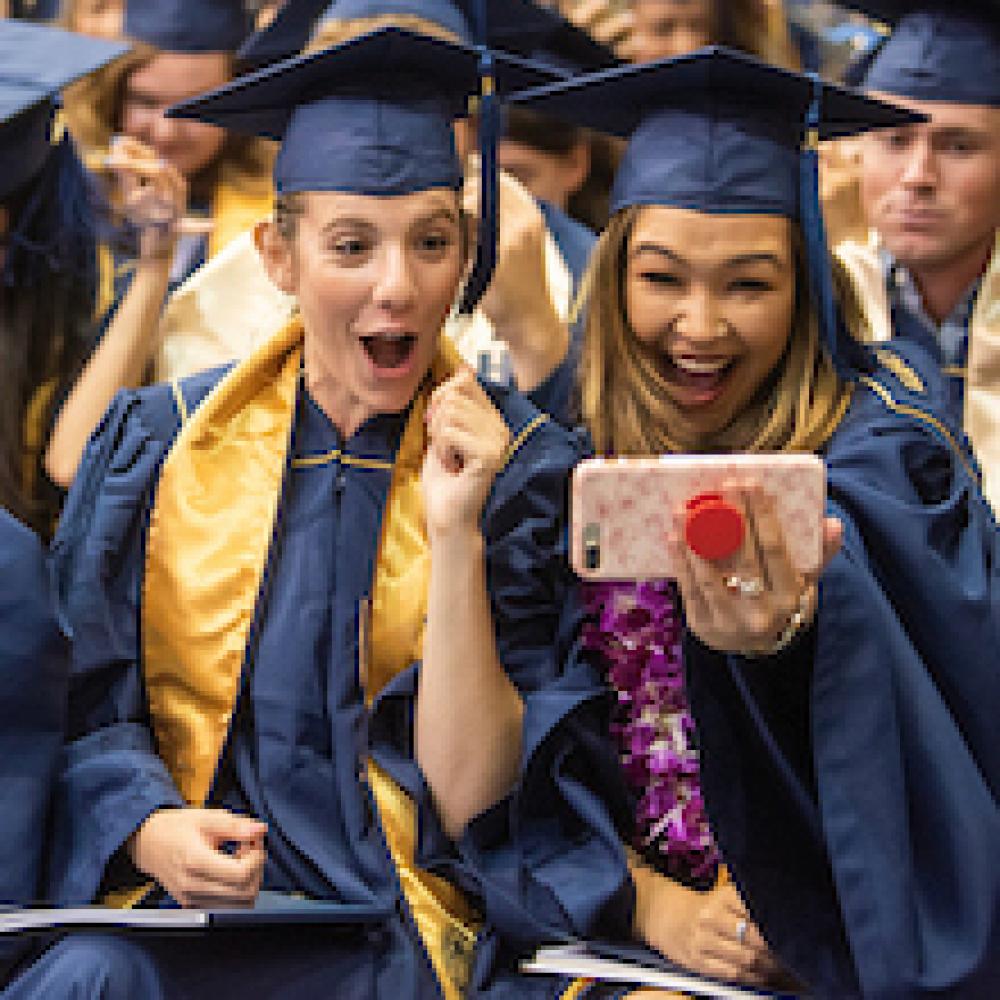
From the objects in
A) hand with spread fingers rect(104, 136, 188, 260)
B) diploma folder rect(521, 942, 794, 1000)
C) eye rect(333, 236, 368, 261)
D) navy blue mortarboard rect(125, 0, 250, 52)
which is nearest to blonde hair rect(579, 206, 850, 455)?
eye rect(333, 236, 368, 261)

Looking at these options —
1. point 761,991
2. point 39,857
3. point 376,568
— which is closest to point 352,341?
point 376,568

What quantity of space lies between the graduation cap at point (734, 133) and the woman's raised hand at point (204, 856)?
875 millimetres

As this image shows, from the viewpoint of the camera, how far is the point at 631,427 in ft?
7.28

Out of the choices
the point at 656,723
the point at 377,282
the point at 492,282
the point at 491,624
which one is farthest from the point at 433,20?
the point at 656,723

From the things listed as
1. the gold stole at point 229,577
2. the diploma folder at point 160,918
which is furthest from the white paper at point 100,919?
the gold stole at point 229,577

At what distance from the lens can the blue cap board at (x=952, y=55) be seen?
291 cm

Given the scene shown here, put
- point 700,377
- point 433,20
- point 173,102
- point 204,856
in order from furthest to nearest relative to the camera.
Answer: point 173,102 < point 433,20 < point 700,377 < point 204,856

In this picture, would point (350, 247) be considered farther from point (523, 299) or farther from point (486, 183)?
point (523, 299)

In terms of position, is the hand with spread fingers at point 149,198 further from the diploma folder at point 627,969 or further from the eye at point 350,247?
the diploma folder at point 627,969

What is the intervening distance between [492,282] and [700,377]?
441mm

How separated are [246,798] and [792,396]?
0.81m

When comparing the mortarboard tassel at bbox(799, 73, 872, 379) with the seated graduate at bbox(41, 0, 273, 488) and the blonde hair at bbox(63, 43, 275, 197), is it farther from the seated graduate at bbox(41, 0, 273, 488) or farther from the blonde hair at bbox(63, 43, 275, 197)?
the blonde hair at bbox(63, 43, 275, 197)

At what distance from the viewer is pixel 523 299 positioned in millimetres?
2586

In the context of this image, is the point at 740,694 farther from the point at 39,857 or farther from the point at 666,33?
the point at 666,33
